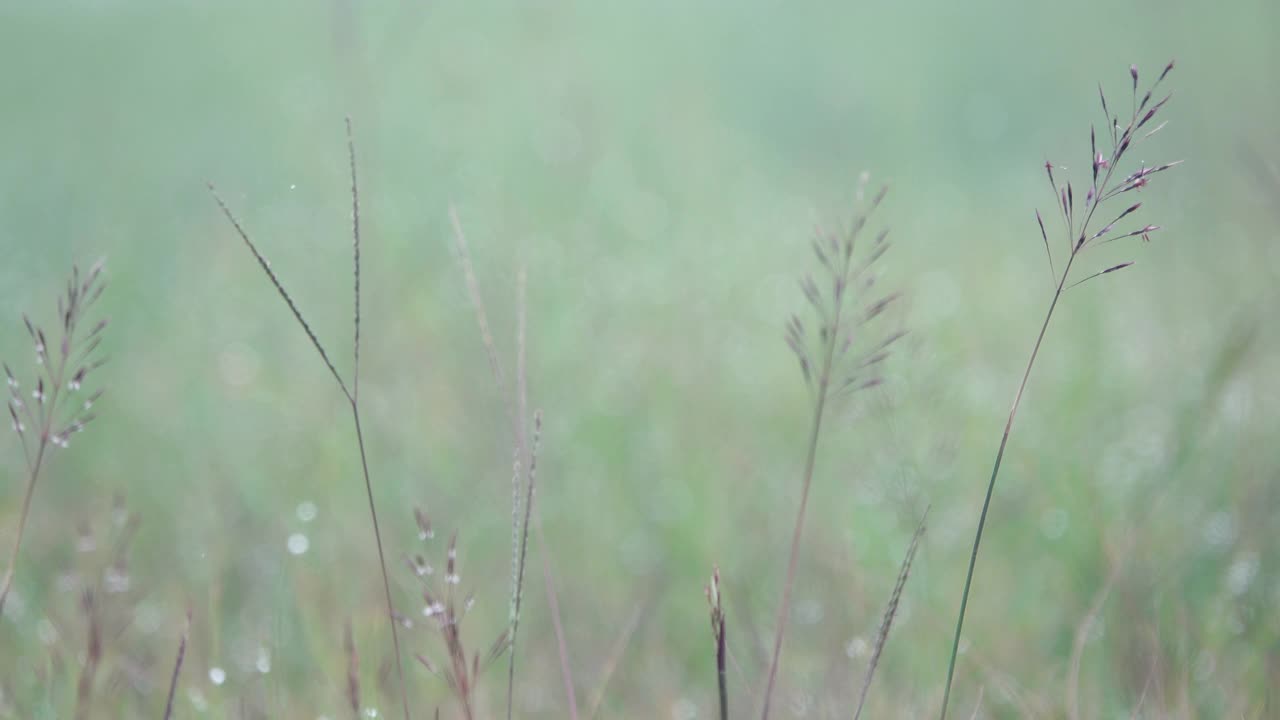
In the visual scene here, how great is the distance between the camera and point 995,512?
2295mm

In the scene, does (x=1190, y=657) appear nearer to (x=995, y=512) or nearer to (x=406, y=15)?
(x=995, y=512)

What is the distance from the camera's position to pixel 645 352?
331 centimetres

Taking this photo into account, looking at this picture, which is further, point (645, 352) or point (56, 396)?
point (645, 352)

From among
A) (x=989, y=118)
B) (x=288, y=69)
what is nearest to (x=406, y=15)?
(x=288, y=69)

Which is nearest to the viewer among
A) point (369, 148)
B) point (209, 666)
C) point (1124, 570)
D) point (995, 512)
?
point (209, 666)

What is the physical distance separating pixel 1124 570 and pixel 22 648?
83.8 inches

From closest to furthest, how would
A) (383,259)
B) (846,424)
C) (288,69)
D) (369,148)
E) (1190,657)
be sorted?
(1190,657), (846,424), (383,259), (369,148), (288,69)

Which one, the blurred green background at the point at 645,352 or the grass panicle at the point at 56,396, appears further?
the blurred green background at the point at 645,352

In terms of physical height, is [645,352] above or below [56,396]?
above

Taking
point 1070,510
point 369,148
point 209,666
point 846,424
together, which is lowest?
point 209,666

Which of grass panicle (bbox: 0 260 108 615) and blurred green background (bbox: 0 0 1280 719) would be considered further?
blurred green background (bbox: 0 0 1280 719)

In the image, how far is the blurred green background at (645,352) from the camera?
1.68 meters

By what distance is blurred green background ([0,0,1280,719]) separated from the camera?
1679 millimetres

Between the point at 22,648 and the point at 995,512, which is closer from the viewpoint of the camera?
the point at 22,648
